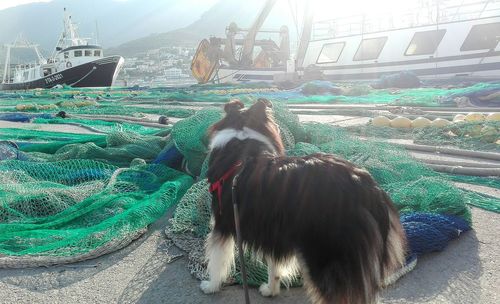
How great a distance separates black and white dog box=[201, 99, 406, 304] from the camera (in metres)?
1.96

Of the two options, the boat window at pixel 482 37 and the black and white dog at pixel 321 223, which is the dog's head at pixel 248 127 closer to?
the black and white dog at pixel 321 223

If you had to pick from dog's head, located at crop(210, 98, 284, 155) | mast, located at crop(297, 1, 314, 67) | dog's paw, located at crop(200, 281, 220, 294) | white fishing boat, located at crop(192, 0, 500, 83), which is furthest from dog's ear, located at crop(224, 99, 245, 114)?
mast, located at crop(297, 1, 314, 67)

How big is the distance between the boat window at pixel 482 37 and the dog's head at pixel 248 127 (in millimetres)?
19515

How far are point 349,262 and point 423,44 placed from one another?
22089mm

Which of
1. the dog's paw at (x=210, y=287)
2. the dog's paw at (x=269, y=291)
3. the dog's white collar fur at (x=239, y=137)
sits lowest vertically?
the dog's paw at (x=210, y=287)

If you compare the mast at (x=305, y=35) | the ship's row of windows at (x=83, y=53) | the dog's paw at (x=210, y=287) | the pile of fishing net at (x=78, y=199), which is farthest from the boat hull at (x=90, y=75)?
the dog's paw at (x=210, y=287)

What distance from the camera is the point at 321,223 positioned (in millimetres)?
1976

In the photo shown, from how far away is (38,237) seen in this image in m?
3.43

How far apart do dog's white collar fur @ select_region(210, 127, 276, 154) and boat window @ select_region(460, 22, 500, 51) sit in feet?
64.6

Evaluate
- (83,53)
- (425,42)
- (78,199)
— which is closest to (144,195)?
(78,199)

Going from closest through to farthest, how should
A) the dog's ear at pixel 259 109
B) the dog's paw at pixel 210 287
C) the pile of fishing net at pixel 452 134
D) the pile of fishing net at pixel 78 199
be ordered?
1. the dog's paw at pixel 210 287
2. the dog's ear at pixel 259 109
3. the pile of fishing net at pixel 78 199
4. the pile of fishing net at pixel 452 134

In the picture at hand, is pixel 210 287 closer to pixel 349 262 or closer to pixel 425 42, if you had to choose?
pixel 349 262

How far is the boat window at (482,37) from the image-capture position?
18.5 metres

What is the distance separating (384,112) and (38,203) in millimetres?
8403
